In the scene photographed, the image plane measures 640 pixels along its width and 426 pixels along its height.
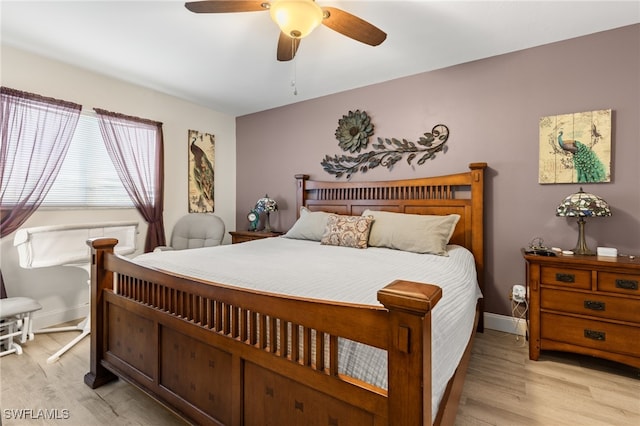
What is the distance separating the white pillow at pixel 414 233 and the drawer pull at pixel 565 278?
0.76m

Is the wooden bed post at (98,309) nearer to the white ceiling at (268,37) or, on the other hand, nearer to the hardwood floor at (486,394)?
the hardwood floor at (486,394)

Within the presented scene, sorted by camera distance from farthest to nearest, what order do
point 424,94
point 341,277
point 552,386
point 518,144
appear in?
point 424,94 → point 518,144 → point 552,386 → point 341,277

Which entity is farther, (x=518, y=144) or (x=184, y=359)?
(x=518, y=144)

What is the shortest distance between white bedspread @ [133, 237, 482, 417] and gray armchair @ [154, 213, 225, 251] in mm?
1509

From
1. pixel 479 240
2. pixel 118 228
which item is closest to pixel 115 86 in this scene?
pixel 118 228

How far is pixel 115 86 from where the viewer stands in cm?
333

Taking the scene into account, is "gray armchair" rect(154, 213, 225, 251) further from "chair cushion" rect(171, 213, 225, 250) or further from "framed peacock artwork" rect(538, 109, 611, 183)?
"framed peacock artwork" rect(538, 109, 611, 183)

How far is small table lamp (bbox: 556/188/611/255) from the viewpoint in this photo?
2.15 m

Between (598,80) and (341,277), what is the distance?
2677 mm

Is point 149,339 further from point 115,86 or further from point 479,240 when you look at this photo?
point 115,86

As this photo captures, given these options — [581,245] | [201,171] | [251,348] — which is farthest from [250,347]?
[201,171]

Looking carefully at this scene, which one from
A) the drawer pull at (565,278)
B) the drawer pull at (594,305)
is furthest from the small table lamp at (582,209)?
the drawer pull at (594,305)

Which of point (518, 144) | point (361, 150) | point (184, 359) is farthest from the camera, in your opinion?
point (361, 150)

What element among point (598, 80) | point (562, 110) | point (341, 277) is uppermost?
point (598, 80)
